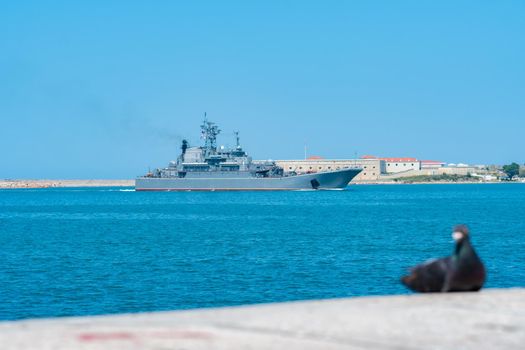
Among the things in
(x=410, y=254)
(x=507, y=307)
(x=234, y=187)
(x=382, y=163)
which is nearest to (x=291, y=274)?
(x=410, y=254)

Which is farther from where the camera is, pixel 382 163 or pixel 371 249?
pixel 382 163

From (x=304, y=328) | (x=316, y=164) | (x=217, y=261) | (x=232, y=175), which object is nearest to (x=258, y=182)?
(x=232, y=175)

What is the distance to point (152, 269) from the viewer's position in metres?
23.0

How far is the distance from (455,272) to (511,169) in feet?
645

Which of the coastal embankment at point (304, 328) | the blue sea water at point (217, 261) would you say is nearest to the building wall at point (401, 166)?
the blue sea water at point (217, 261)

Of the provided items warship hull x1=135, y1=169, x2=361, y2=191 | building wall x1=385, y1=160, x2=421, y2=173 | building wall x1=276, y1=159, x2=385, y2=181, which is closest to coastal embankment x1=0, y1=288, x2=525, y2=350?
warship hull x1=135, y1=169, x2=361, y2=191

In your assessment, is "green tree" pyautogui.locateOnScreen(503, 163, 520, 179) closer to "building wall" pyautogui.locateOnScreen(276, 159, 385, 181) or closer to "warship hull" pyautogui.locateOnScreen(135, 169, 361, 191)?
"building wall" pyautogui.locateOnScreen(276, 159, 385, 181)

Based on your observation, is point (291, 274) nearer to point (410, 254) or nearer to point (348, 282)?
point (348, 282)

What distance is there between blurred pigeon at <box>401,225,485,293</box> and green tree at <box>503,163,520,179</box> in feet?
642

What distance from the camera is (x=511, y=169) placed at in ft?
643

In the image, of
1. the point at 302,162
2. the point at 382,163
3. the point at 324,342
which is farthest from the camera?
the point at 382,163

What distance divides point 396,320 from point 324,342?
3.01 ft

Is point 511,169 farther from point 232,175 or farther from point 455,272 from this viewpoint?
point 455,272

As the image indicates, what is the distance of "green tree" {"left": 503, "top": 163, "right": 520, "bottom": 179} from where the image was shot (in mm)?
195875
